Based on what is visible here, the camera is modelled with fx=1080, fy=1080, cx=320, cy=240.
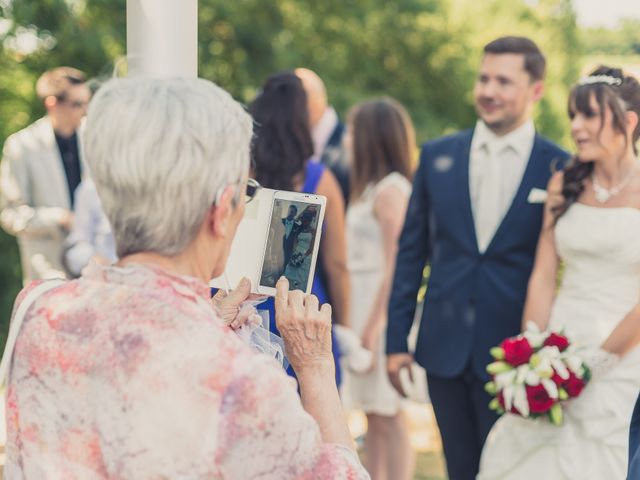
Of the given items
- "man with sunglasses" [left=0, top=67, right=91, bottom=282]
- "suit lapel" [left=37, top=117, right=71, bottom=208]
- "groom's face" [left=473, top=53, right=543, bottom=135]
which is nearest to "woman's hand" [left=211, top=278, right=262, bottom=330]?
"groom's face" [left=473, top=53, right=543, bottom=135]

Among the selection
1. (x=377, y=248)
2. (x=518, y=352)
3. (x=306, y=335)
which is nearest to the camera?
(x=306, y=335)

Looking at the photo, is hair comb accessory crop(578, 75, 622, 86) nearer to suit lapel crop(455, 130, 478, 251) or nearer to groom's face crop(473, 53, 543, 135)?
groom's face crop(473, 53, 543, 135)

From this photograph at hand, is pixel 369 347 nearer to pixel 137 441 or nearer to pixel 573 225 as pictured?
pixel 573 225

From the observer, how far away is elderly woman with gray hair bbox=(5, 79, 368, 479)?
5.99 ft

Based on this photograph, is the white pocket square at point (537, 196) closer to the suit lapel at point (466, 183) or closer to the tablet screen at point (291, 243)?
the suit lapel at point (466, 183)

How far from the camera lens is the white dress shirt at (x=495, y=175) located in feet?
14.9

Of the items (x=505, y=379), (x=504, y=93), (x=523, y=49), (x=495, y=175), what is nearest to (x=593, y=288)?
(x=505, y=379)

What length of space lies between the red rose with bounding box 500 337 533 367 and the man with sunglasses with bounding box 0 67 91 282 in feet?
12.1

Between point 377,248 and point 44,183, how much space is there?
235 cm

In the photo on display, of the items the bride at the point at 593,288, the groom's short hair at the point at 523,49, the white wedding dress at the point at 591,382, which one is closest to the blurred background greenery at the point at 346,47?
the groom's short hair at the point at 523,49

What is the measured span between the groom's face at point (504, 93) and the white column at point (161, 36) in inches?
79.1

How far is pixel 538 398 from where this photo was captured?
155 inches

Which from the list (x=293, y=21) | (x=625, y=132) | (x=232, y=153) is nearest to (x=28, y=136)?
(x=625, y=132)

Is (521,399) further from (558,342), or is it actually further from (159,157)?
(159,157)
